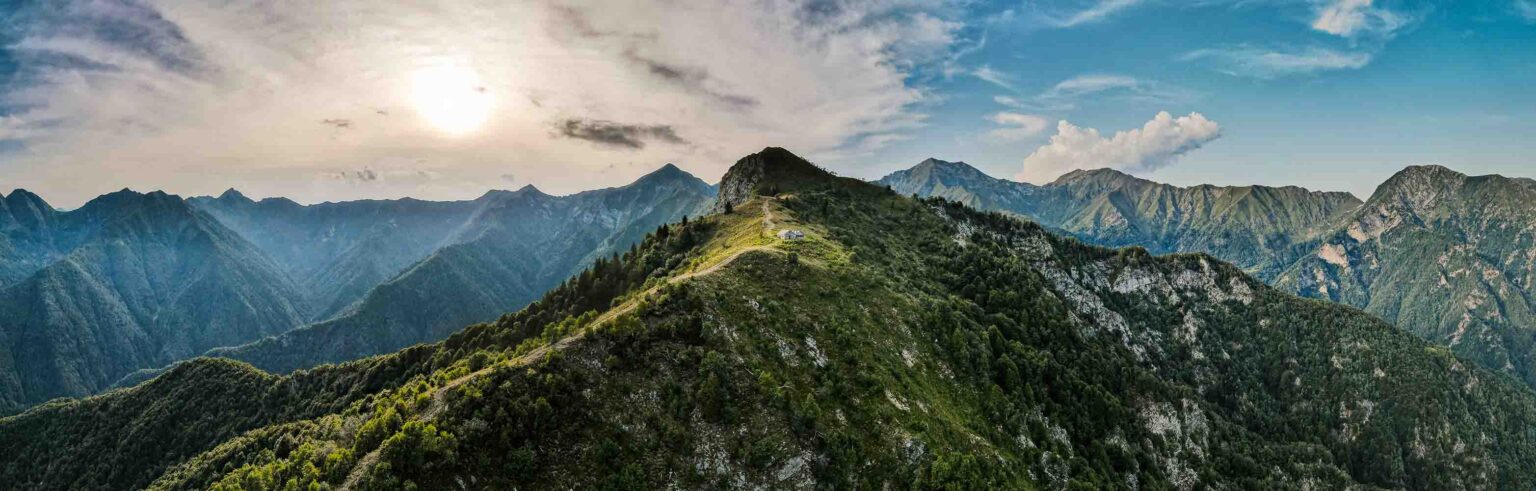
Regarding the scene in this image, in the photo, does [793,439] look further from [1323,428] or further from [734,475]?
[1323,428]

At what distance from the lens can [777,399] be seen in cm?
8125

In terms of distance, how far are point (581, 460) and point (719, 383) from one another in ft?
63.6

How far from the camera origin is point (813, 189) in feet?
655

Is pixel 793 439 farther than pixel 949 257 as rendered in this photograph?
No

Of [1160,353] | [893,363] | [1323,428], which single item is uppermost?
[893,363]

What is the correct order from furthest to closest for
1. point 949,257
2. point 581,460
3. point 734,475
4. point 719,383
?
point 949,257, point 719,383, point 734,475, point 581,460

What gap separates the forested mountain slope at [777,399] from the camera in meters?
71.1

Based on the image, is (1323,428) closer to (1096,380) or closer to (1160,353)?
(1160,353)

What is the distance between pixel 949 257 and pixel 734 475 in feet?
355

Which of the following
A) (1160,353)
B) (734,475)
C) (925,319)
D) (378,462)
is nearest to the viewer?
(378,462)

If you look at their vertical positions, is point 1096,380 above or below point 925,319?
below

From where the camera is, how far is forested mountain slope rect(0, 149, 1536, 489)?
71.1 m

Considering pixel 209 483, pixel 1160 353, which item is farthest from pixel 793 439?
pixel 1160 353

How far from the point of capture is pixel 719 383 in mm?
80875
